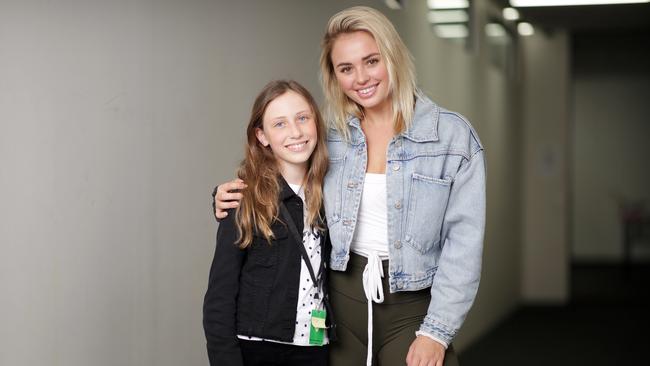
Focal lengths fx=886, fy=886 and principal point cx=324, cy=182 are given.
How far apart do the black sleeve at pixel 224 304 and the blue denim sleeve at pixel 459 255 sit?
1.51 ft

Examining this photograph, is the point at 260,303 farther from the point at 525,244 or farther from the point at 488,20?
the point at 525,244

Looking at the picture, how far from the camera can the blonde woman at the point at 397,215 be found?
7.13 ft

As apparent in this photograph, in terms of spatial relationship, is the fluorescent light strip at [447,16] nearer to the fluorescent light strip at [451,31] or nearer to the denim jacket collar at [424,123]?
the fluorescent light strip at [451,31]

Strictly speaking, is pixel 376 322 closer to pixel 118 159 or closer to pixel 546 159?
pixel 118 159

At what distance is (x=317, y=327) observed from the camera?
2.17 metres

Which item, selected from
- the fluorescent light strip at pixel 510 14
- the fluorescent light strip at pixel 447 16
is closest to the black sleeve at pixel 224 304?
the fluorescent light strip at pixel 447 16

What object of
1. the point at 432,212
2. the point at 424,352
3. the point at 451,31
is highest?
the point at 451,31

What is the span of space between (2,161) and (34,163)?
102mm

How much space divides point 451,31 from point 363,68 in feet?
13.8

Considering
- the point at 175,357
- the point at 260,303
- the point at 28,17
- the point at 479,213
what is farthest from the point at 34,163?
the point at 479,213

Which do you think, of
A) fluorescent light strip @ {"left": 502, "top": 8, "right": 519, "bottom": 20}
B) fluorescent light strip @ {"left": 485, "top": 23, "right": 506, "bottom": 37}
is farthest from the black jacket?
fluorescent light strip @ {"left": 502, "top": 8, "right": 519, "bottom": 20}

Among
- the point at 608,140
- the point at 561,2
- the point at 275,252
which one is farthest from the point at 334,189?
the point at 608,140

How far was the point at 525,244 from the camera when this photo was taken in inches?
386

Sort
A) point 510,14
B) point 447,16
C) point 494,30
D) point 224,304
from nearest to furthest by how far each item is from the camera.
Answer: point 224,304
point 447,16
point 494,30
point 510,14
